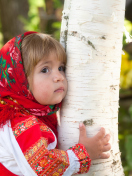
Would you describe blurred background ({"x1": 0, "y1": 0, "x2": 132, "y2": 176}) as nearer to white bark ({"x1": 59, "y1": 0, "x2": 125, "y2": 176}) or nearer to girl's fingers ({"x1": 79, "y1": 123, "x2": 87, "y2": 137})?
white bark ({"x1": 59, "y1": 0, "x2": 125, "y2": 176})

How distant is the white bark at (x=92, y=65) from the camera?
66.8 inches

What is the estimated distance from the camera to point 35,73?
5.57 ft

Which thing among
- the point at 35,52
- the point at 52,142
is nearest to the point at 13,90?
the point at 35,52

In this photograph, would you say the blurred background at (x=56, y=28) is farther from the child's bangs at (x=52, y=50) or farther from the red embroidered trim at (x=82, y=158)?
the red embroidered trim at (x=82, y=158)

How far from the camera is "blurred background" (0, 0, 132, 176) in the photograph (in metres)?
4.77

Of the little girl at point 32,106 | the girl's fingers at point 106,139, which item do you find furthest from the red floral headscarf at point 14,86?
the girl's fingers at point 106,139

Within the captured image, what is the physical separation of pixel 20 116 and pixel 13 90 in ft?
0.64

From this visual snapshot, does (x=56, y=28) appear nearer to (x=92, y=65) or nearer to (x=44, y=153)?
(x=92, y=65)

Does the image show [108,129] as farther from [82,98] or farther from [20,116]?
[20,116]

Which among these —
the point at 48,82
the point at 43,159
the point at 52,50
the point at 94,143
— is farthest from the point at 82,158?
the point at 52,50

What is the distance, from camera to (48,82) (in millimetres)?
1705

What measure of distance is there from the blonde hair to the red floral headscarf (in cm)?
4

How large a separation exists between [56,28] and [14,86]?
4509mm

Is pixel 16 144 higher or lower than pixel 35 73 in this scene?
lower
